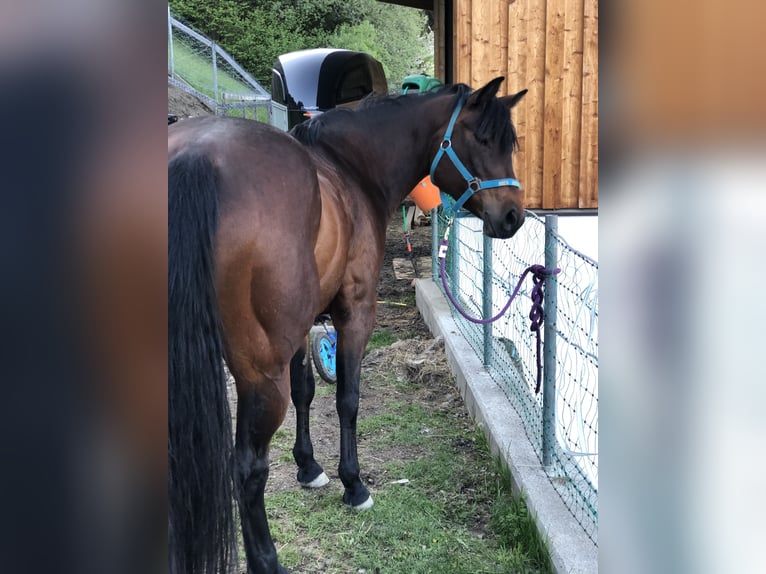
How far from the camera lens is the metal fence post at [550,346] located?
9.73ft

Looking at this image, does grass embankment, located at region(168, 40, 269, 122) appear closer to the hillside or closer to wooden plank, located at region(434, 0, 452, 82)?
the hillside

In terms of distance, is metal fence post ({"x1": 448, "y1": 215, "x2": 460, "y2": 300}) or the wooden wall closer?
metal fence post ({"x1": 448, "y1": 215, "x2": 460, "y2": 300})

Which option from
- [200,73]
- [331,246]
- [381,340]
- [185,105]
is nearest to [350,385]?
[331,246]

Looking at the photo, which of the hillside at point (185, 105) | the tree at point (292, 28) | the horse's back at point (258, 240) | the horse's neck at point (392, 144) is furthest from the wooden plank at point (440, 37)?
the tree at point (292, 28)

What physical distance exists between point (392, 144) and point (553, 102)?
473 cm

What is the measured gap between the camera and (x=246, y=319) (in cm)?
230

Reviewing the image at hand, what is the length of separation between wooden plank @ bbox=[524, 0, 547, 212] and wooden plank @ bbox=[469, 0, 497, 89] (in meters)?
0.47

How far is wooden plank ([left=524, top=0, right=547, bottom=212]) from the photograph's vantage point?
290 inches

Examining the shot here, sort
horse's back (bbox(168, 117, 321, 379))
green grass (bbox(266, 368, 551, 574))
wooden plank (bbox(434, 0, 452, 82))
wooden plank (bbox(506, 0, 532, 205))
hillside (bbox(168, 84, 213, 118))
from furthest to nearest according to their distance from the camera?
hillside (bbox(168, 84, 213, 118))
wooden plank (bbox(434, 0, 452, 82))
wooden plank (bbox(506, 0, 532, 205))
green grass (bbox(266, 368, 551, 574))
horse's back (bbox(168, 117, 321, 379))

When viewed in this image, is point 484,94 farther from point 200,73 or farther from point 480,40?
point 200,73

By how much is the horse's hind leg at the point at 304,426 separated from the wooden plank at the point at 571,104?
4961mm

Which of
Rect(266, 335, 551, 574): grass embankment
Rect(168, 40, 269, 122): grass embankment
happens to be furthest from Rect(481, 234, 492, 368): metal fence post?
Rect(168, 40, 269, 122): grass embankment
